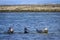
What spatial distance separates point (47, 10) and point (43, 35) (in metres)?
11.8

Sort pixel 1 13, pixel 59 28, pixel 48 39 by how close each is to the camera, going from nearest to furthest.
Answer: pixel 48 39 → pixel 59 28 → pixel 1 13

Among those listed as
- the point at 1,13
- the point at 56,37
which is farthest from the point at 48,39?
the point at 1,13

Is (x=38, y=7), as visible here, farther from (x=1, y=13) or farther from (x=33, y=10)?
(x=1, y=13)

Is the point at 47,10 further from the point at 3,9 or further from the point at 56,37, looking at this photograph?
the point at 56,37

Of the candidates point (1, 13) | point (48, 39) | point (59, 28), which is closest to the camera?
point (48, 39)

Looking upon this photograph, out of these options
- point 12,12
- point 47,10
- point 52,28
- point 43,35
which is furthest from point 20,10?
point 43,35

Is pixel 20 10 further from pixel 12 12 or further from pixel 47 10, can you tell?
pixel 47 10

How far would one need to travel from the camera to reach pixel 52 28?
1473 cm

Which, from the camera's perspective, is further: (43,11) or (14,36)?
(43,11)

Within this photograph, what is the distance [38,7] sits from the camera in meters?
24.8

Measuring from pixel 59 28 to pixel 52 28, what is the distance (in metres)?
0.39

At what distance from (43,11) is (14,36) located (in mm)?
12222

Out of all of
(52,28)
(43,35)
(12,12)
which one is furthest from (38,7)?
(43,35)

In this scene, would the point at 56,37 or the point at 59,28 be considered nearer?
the point at 56,37
